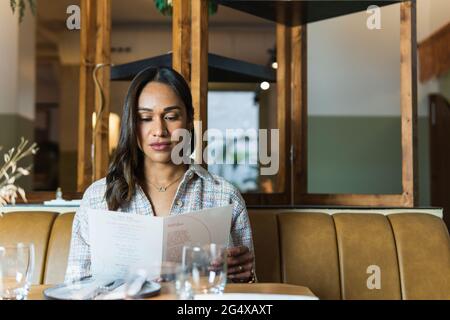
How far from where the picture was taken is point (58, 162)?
559 cm

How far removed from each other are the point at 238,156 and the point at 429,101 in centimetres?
247

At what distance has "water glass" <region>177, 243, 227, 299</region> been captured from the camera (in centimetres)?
89

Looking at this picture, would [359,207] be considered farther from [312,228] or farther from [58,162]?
[58,162]

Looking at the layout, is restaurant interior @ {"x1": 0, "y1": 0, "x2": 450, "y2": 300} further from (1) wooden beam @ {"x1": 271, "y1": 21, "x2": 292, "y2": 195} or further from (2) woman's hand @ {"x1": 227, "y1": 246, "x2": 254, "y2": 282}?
(2) woman's hand @ {"x1": 227, "y1": 246, "x2": 254, "y2": 282}

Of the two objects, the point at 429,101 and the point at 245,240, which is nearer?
the point at 245,240

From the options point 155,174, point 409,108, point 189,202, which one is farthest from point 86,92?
point 409,108

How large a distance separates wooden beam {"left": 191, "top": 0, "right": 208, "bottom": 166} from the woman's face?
0.97ft

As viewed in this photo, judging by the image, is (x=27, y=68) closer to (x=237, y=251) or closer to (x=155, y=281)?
(x=237, y=251)

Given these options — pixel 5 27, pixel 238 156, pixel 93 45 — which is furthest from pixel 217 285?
pixel 5 27

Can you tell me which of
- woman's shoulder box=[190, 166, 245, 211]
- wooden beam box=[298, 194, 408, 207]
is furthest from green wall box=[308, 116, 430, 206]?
woman's shoulder box=[190, 166, 245, 211]

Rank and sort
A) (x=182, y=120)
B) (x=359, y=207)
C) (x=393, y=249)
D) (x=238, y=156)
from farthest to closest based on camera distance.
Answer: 1. (x=238, y=156)
2. (x=359, y=207)
3. (x=393, y=249)
4. (x=182, y=120)

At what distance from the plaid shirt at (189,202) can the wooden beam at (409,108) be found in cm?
69

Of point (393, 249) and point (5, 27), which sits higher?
point (5, 27)

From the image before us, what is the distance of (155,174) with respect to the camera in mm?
1541
